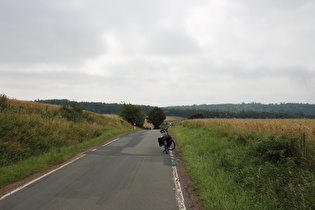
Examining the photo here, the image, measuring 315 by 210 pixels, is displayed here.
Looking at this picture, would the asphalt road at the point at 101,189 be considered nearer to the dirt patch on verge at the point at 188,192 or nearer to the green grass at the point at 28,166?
the dirt patch on verge at the point at 188,192

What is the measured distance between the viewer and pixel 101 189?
5.60 m

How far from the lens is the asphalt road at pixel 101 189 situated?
4625mm

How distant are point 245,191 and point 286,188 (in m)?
0.89

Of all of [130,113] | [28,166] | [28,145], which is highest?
[130,113]

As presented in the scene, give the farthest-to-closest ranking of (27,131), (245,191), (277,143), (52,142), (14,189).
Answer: (52,142) → (27,131) → (277,143) → (14,189) → (245,191)

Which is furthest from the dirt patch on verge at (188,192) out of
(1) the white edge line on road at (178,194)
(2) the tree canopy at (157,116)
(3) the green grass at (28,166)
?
(2) the tree canopy at (157,116)

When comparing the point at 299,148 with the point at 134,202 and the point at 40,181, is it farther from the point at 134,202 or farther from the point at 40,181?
the point at 40,181

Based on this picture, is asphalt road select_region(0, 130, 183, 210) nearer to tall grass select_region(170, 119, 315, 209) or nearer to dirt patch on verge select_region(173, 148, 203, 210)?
dirt patch on verge select_region(173, 148, 203, 210)

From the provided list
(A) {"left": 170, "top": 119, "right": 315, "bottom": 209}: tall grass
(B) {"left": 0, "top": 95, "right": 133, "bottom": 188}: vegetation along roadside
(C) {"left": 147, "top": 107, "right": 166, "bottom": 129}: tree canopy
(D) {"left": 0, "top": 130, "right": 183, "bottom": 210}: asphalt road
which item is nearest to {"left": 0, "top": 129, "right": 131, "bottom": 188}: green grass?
(B) {"left": 0, "top": 95, "right": 133, "bottom": 188}: vegetation along roadside

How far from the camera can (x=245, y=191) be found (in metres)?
5.10

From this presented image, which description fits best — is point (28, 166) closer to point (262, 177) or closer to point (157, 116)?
point (262, 177)

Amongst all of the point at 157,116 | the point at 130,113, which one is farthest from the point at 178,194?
the point at 157,116

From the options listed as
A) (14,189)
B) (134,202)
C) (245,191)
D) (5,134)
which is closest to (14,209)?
(14,189)

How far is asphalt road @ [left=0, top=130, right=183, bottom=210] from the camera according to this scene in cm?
462
